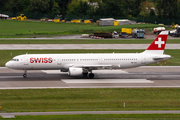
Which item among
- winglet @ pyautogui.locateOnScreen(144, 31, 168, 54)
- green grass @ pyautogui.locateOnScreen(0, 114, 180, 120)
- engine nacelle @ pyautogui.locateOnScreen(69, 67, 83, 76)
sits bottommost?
green grass @ pyautogui.locateOnScreen(0, 114, 180, 120)

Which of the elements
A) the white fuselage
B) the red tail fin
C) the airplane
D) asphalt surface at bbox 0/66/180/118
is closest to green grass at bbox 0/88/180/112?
asphalt surface at bbox 0/66/180/118

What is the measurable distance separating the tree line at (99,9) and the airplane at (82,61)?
337 feet

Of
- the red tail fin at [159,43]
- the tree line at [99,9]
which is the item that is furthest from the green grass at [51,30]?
the red tail fin at [159,43]

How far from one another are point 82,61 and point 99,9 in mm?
119317

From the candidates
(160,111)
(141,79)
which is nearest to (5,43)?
(141,79)

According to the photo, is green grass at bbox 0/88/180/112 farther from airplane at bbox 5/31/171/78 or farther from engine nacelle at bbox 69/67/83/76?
airplane at bbox 5/31/171/78

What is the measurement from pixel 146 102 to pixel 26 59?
18504 mm

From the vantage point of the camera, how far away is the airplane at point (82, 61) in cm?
3969

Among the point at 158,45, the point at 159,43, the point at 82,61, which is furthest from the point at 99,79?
the point at 159,43

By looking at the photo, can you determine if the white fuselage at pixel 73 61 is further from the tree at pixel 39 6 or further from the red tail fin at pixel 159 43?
the tree at pixel 39 6

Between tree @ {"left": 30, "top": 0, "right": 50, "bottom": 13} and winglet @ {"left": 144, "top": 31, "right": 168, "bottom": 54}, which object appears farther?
tree @ {"left": 30, "top": 0, "right": 50, "bottom": 13}

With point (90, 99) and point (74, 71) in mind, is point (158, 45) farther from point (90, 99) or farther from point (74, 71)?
point (90, 99)

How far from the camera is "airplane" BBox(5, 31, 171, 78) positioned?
39.7 metres

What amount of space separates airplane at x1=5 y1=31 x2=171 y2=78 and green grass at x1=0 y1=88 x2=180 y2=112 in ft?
22.3
